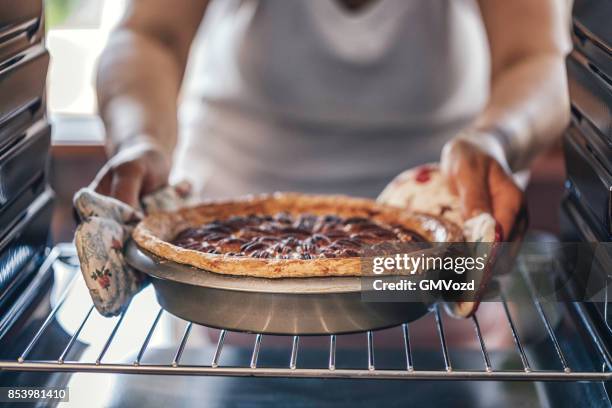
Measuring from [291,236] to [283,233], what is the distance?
0.03 meters

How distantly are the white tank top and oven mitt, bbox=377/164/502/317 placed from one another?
1.64 ft

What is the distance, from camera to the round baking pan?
0.96 meters

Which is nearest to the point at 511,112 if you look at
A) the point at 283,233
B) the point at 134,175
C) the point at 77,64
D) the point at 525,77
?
the point at 525,77

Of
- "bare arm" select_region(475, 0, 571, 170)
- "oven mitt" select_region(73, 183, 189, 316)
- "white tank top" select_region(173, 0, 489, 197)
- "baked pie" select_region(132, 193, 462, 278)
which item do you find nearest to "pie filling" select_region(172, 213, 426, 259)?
"baked pie" select_region(132, 193, 462, 278)

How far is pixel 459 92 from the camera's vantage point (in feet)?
6.53

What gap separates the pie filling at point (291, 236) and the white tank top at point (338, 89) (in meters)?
0.60

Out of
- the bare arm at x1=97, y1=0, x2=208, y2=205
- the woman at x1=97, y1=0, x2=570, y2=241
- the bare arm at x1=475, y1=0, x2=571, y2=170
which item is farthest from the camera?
the woman at x1=97, y1=0, x2=570, y2=241

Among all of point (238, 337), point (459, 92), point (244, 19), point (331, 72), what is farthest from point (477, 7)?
point (238, 337)

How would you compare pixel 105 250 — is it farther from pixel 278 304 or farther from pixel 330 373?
pixel 330 373

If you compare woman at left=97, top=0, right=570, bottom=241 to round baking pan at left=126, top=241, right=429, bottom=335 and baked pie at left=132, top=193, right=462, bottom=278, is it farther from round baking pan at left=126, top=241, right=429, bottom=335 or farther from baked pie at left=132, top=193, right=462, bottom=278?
round baking pan at left=126, top=241, right=429, bottom=335

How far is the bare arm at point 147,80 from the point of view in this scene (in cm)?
149

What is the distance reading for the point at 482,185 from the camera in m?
1.26

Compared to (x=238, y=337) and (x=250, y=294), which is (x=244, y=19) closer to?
(x=238, y=337)

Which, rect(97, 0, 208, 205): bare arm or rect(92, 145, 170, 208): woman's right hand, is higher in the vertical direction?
rect(97, 0, 208, 205): bare arm
